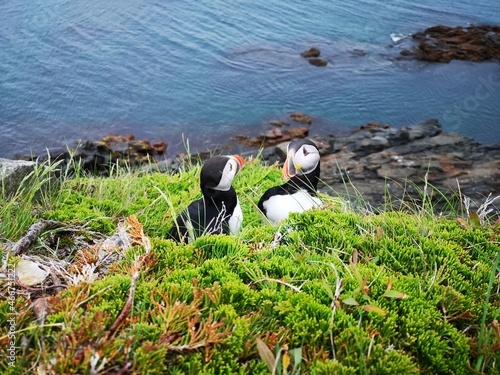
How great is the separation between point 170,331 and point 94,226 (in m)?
2.69

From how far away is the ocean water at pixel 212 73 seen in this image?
1220 cm

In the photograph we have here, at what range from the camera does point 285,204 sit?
482 centimetres

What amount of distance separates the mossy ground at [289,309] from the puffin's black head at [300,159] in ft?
7.83

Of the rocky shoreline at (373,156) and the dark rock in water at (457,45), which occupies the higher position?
the dark rock in water at (457,45)

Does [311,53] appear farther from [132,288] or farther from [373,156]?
[132,288]

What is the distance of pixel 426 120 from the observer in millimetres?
12570

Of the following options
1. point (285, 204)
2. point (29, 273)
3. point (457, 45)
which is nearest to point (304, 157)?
point (285, 204)

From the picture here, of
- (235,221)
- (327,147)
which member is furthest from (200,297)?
(327,147)

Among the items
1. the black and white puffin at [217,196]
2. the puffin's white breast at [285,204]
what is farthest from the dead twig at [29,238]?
the puffin's white breast at [285,204]

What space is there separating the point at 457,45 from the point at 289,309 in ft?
54.5

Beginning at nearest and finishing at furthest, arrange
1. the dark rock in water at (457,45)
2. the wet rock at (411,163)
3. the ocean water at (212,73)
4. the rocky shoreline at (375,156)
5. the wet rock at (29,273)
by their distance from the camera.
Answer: the wet rock at (29,273), the wet rock at (411,163), the rocky shoreline at (375,156), the ocean water at (212,73), the dark rock in water at (457,45)

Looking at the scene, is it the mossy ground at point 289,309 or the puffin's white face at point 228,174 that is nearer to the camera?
the mossy ground at point 289,309

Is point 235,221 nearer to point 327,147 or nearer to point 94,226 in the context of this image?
point 94,226

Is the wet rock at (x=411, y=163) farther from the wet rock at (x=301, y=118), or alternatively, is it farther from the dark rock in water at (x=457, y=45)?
the dark rock in water at (x=457, y=45)
